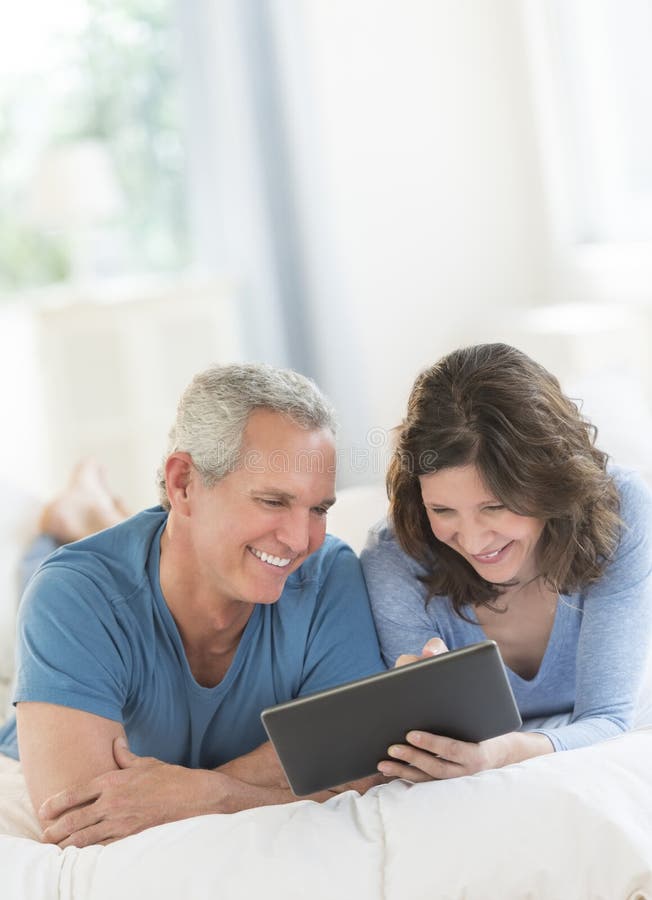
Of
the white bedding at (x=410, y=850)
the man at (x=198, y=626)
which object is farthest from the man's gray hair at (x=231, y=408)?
the white bedding at (x=410, y=850)

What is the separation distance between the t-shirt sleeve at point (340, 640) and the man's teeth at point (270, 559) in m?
0.14

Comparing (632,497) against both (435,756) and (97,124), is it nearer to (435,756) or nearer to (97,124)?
(435,756)

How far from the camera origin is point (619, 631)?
153 centimetres

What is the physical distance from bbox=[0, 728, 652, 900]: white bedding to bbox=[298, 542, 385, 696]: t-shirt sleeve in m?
0.33

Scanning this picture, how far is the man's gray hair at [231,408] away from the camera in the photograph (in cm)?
146

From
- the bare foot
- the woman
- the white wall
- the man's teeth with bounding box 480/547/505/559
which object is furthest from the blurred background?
the man's teeth with bounding box 480/547/505/559

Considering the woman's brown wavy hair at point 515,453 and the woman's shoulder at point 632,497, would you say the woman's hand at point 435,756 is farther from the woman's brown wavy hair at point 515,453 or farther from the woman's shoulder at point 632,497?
the woman's shoulder at point 632,497

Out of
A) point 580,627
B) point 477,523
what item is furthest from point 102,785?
point 580,627

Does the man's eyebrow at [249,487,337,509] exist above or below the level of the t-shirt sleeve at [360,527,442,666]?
above

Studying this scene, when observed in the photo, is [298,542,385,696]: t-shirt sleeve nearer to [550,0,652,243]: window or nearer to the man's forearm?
the man's forearm

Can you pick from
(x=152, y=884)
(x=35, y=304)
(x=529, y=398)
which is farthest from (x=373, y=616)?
(x=35, y=304)

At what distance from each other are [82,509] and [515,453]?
1382mm

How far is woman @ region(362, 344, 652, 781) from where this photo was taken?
4.75 ft

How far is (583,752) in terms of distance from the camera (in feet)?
4.18
